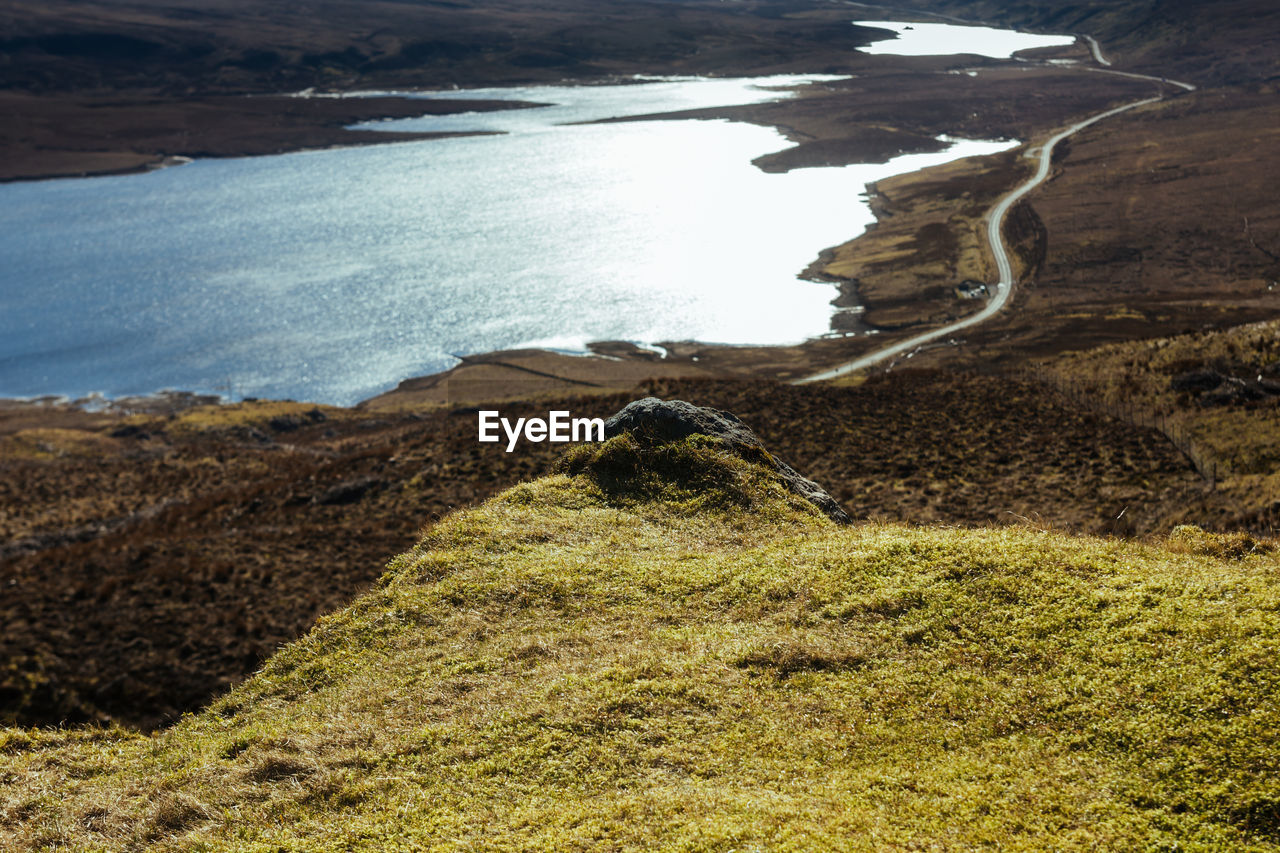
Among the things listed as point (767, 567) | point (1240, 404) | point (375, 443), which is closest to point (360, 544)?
point (767, 567)

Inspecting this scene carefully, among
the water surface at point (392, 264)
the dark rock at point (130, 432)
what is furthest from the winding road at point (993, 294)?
the dark rock at point (130, 432)

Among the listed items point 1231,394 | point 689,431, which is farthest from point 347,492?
point 1231,394

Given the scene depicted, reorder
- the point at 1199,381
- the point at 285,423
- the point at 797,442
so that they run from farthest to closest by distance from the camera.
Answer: the point at 285,423 → the point at 1199,381 → the point at 797,442

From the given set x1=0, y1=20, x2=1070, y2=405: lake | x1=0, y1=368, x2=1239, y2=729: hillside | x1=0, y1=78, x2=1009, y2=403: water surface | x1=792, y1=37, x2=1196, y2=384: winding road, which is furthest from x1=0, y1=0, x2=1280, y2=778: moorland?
x1=0, y1=20, x2=1070, y2=405: lake

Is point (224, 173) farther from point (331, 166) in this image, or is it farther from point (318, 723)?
point (318, 723)

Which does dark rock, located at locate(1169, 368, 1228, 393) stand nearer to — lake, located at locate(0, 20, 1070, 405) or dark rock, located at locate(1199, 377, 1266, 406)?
dark rock, located at locate(1199, 377, 1266, 406)

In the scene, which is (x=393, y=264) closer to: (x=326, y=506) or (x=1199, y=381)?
(x=326, y=506)

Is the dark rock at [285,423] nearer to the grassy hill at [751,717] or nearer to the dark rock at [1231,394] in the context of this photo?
the grassy hill at [751,717]

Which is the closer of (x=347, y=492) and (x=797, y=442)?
(x=347, y=492)
